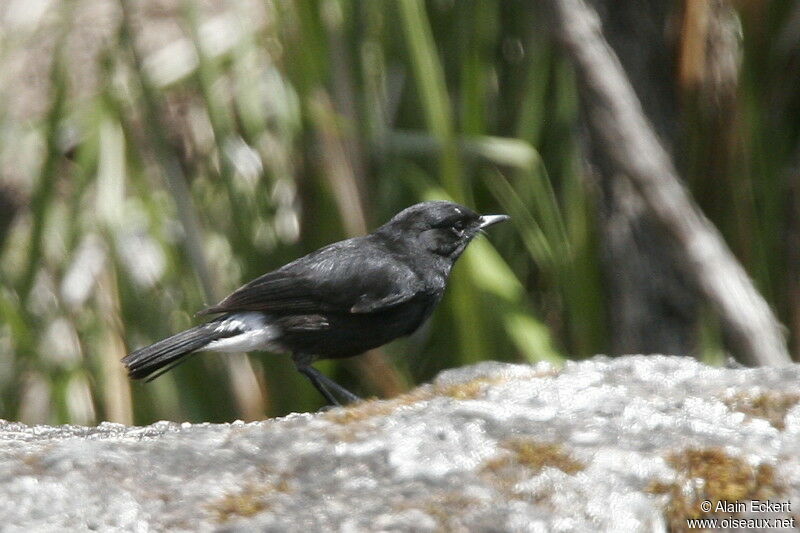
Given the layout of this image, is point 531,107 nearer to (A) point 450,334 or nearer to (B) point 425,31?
(B) point 425,31

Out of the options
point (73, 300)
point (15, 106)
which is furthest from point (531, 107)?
point (15, 106)

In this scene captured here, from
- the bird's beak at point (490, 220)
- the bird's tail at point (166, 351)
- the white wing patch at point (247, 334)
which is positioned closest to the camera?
the bird's tail at point (166, 351)

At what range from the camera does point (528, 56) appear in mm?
5145

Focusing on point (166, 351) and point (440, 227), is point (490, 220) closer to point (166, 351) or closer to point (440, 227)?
point (440, 227)

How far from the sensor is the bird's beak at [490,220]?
179 inches

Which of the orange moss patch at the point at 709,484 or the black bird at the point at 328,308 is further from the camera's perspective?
the black bird at the point at 328,308

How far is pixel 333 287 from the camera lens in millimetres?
4336

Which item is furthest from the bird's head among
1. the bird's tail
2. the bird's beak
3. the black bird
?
the bird's tail

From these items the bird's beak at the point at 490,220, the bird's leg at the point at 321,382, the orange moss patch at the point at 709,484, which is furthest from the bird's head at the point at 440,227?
the orange moss patch at the point at 709,484

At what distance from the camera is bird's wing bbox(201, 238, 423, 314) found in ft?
14.1

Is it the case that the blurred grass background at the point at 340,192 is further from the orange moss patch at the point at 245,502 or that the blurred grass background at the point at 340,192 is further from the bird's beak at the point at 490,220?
the orange moss patch at the point at 245,502

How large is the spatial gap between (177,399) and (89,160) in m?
1.36

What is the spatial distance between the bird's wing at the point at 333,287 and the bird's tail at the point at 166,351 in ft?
0.51

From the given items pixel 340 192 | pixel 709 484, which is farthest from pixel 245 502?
pixel 340 192
